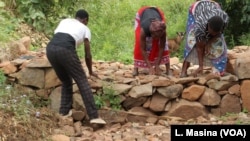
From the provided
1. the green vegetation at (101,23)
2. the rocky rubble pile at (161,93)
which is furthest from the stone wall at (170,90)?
the green vegetation at (101,23)

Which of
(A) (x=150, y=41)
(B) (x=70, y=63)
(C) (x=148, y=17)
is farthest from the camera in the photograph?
(A) (x=150, y=41)

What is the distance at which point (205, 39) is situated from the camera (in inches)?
231

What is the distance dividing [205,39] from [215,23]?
35 cm

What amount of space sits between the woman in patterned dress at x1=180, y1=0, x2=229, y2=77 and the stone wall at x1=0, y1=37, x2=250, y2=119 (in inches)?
6.4

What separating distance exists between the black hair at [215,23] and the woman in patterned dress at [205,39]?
0.01 metres

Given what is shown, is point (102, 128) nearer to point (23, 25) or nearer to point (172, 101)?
point (172, 101)

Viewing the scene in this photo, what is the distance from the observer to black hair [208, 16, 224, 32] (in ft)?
18.2

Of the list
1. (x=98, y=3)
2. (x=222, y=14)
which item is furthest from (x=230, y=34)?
(x=222, y=14)

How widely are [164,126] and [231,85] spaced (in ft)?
3.33

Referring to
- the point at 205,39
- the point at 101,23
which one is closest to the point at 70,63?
the point at 205,39

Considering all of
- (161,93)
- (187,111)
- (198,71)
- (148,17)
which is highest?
(148,17)

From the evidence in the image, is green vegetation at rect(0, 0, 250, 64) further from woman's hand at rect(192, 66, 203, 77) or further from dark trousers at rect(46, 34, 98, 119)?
dark trousers at rect(46, 34, 98, 119)

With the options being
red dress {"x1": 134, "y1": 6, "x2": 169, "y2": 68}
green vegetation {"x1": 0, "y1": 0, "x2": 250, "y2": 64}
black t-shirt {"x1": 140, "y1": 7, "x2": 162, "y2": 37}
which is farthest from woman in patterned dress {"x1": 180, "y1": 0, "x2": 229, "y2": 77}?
green vegetation {"x1": 0, "y1": 0, "x2": 250, "y2": 64}

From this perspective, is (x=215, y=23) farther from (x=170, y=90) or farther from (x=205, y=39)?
(x=170, y=90)
